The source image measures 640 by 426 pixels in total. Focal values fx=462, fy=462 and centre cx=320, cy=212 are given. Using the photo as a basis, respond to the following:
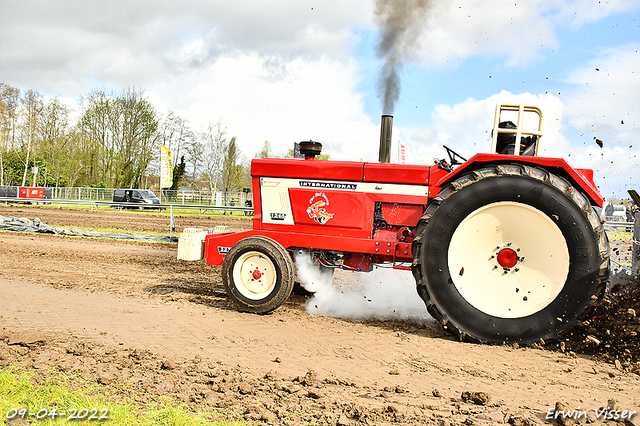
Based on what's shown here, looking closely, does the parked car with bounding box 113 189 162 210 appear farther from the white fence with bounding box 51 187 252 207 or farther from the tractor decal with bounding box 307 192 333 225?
the tractor decal with bounding box 307 192 333 225

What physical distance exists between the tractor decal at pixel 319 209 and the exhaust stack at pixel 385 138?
2.98ft

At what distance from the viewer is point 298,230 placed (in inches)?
224

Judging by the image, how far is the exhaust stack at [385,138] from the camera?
5.72m

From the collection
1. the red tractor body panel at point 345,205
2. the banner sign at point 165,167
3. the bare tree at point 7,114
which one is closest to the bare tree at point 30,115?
the bare tree at point 7,114

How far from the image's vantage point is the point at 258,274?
17.8 ft

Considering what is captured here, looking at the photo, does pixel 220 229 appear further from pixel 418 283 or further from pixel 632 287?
pixel 632 287

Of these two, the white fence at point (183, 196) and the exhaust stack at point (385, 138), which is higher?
the exhaust stack at point (385, 138)

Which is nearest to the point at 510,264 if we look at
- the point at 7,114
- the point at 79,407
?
the point at 79,407

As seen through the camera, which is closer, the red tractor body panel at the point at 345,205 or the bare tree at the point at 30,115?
the red tractor body panel at the point at 345,205

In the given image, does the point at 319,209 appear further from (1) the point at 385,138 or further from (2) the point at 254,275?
(1) the point at 385,138

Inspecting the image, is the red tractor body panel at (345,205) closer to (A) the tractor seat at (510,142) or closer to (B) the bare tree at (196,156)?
(A) the tractor seat at (510,142)

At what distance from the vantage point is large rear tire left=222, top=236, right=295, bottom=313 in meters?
5.27

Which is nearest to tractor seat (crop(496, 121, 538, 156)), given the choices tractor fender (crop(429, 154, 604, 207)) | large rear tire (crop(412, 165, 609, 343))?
tractor fender (crop(429, 154, 604, 207))

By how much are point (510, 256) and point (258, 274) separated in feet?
9.03
